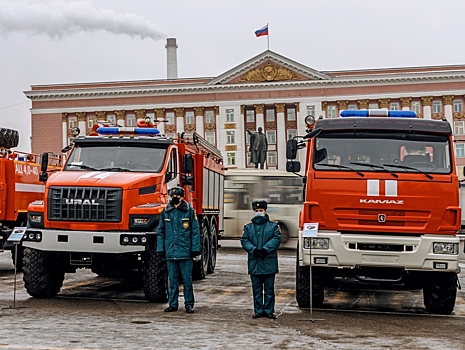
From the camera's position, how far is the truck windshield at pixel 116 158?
572 inches

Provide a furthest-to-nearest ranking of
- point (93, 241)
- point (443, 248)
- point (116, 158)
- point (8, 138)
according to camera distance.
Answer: point (8, 138)
point (116, 158)
point (93, 241)
point (443, 248)

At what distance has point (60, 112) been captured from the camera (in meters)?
87.8

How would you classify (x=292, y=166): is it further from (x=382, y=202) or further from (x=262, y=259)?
(x=262, y=259)

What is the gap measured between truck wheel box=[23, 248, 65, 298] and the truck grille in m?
0.72

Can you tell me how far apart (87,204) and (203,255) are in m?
5.48

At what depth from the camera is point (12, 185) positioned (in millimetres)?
19453

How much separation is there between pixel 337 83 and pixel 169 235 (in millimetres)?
72745

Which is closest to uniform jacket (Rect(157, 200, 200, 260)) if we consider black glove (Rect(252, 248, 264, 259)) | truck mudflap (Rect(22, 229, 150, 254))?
truck mudflap (Rect(22, 229, 150, 254))

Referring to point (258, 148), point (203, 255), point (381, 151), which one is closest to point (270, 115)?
point (258, 148)

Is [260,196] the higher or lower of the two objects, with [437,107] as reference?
lower

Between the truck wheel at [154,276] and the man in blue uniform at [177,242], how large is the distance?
98 centimetres

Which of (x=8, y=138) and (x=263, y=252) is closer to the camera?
(x=263, y=252)

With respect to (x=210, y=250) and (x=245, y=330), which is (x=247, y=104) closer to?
(x=210, y=250)

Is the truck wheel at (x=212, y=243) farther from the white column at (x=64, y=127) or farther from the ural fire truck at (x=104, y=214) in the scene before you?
the white column at (x=64, y=127)
